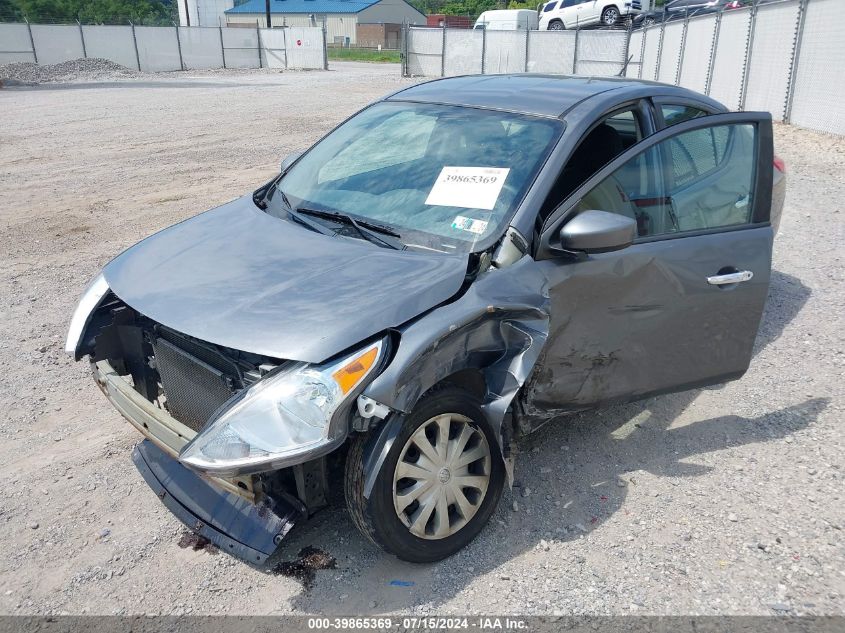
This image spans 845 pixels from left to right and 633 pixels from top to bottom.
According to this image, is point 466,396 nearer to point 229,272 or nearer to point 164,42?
point 229,272

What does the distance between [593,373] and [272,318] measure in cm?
158

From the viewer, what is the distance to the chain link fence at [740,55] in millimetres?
12992

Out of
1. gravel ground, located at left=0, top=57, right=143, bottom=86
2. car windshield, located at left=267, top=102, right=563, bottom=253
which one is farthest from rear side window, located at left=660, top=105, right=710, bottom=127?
gravel ground, located at left=0, top=57, right=143, bottom=86

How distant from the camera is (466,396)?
2936 mm

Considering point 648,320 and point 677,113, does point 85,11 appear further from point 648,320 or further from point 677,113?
point 648,320

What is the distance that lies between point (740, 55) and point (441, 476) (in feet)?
55.8

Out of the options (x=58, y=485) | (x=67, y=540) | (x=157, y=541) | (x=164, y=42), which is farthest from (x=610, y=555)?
(x=164, y=42)

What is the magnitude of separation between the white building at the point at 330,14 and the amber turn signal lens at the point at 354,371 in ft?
250

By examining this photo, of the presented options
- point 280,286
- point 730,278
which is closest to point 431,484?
point 280,286

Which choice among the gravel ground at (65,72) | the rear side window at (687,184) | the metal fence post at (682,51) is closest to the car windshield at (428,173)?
the rear side window at (687,184)

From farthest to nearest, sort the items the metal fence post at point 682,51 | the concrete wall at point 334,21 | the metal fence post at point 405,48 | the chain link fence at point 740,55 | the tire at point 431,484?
the concrete wall at point 334,21 → the metal fence post at point 405,48 → the metal fence post at point 682,51 → the chain link fence at point 740,55 → the tire at point 431,484

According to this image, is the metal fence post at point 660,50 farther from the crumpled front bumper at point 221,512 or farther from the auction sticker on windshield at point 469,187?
the crumpled front bumper at point 221,512

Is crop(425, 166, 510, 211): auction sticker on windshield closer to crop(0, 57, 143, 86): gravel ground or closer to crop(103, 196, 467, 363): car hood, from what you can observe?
crop(103, 196, 467, 363): car hood

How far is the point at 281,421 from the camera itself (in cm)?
250
